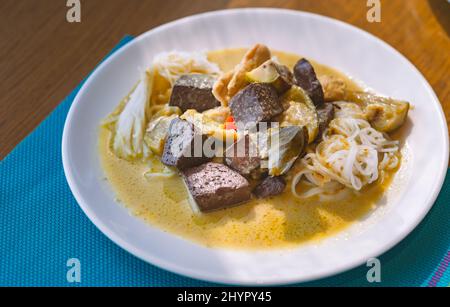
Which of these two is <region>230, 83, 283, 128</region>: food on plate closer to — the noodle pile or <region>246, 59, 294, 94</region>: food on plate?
<region>246, 59, 294, 94</region>: food on plate

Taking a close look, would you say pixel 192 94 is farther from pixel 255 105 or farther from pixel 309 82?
pixel 309 82

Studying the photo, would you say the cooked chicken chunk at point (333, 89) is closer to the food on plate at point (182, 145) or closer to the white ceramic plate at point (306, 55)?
the white ceramic plate at point (306, 55)

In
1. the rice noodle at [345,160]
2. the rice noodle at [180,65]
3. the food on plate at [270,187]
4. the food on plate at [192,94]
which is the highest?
the rice noodle at [180,65]

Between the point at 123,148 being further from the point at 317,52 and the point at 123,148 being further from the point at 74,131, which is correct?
the point at 317,52

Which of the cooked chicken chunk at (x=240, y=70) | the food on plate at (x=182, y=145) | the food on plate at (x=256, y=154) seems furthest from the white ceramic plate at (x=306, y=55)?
the cooked chicken chunk at (x=240, y=70)

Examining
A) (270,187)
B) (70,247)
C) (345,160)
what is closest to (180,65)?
(270,187)

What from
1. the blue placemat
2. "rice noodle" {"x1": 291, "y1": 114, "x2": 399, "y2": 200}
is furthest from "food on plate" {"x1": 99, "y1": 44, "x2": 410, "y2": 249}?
the blue placemat
